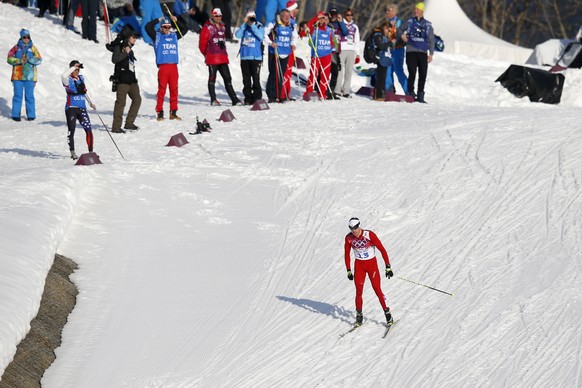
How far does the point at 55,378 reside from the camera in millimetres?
9562

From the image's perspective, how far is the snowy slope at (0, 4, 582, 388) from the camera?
32.2 feet

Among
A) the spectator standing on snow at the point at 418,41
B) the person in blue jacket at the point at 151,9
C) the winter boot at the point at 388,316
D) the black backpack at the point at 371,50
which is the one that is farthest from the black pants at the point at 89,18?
the winter boot at the point at 388,316

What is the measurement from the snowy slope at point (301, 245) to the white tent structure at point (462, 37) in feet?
35.1

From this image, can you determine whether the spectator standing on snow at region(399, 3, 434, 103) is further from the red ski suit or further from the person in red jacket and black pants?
the red ski suit

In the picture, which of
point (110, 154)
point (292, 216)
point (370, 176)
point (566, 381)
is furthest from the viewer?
point (110, 154)

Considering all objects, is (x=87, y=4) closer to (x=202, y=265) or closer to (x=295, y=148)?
(x=295, y=148)

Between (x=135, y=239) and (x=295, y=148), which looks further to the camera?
(x=295, y=148)

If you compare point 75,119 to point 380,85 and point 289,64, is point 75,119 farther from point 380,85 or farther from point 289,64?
point 380,85

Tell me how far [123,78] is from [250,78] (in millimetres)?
3408

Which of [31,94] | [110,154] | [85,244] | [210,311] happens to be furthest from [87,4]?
[210,311]

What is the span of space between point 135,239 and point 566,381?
554 cm

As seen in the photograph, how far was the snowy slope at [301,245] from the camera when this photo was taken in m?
9.82

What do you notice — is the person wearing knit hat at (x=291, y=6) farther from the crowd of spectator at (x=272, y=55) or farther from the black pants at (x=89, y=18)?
the black pants at (x=89, y=18)

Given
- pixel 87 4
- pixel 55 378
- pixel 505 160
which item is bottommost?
pixel 55 378
